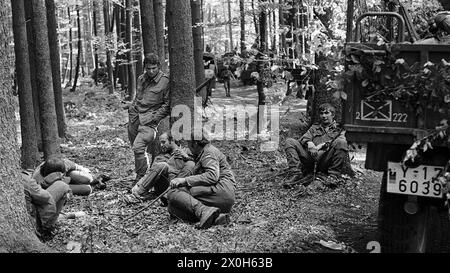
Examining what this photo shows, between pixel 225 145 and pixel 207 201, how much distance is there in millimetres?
5809

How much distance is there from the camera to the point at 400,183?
531cm

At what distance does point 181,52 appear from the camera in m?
9.16

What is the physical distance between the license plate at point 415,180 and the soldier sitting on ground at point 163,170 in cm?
393

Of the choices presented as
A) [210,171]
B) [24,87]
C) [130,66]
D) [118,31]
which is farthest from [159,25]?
[118,31]

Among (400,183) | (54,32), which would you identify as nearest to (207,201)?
(400,183)

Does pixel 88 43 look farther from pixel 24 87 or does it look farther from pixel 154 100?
pixel 154 100

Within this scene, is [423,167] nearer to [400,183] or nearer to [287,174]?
[400,183]

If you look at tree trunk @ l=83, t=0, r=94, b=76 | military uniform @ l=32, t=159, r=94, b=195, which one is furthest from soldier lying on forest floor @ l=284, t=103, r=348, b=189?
tree trunk @ l=83, t=0, r=94, b=76

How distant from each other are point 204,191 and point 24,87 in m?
7.23

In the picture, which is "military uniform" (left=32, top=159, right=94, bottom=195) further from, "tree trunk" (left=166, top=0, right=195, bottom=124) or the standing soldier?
"tree trunk" (left=166, top=0, right=195, bottom=124)

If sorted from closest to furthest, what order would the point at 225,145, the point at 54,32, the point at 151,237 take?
1. the point at 151,237
2. the point at 225,145
3. the point at 54,32

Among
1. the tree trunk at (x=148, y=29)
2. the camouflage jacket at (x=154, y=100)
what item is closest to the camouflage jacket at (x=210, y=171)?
the camouflage jacket at (x=154, y=100)

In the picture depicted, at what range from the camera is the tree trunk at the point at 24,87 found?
42.7ft

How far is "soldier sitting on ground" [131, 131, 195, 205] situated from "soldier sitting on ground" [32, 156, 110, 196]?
3.94 feet
